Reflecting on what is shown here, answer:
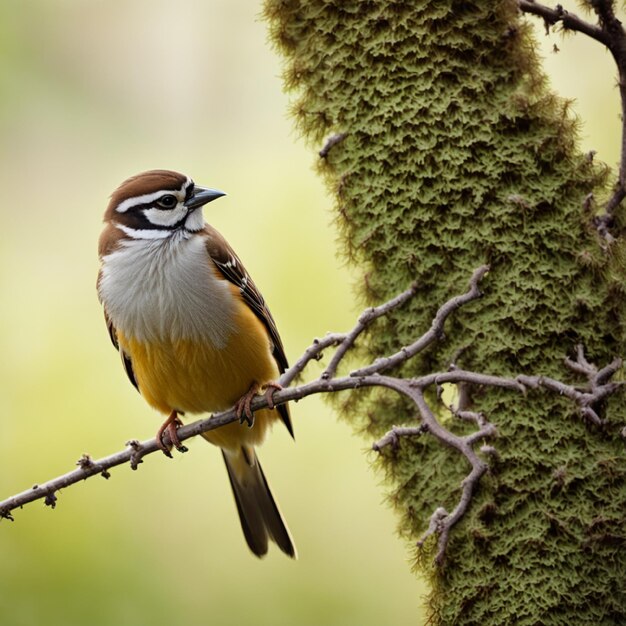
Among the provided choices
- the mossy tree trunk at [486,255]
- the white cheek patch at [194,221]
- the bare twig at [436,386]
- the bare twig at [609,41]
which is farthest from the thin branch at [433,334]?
the white cheek patch at [194,221]

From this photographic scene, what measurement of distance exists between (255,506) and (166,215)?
1.32 meters

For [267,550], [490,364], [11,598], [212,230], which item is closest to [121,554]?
[11,598]

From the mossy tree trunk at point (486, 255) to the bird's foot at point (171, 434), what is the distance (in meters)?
0.76

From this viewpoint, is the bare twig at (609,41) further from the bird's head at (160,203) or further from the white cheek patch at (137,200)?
the white cheek patch at (137,200)

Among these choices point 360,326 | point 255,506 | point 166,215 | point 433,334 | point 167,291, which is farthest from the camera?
point 255,506

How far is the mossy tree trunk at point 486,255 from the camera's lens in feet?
8.86

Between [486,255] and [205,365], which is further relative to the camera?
[205,365]

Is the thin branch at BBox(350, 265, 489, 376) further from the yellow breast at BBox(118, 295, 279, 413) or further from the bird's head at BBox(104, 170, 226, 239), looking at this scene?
the bird's head at BBox(104, 170, 226, 239)

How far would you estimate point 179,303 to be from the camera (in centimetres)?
321

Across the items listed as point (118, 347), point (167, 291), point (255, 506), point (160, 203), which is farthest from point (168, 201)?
point (255, 506)

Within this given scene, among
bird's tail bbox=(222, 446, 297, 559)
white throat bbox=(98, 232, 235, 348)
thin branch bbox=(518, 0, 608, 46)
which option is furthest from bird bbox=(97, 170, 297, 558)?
thin branch bbox=(518, 0, 608, 46)

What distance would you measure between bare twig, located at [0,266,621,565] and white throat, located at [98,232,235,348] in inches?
18.5

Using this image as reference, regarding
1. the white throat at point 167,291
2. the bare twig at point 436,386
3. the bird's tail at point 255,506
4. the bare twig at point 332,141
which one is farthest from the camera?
the bird's tail at point 255,506

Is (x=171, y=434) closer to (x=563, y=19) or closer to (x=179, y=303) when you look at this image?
(x=179, y=303)
